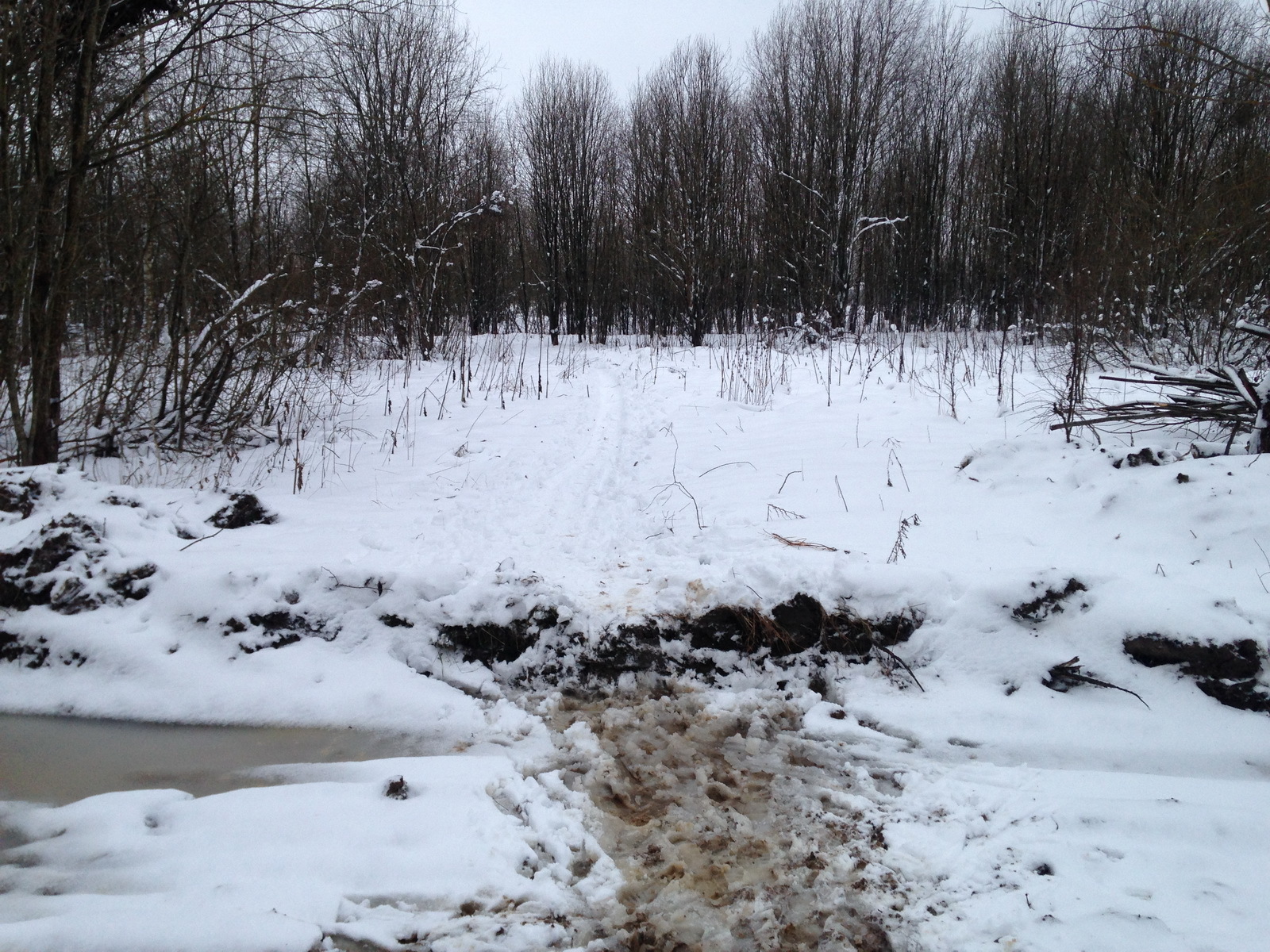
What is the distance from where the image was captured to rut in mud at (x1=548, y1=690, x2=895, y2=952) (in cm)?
200

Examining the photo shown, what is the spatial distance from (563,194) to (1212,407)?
19441 mm

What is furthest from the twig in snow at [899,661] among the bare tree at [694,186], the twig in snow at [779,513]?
the bare tree at [694,186]

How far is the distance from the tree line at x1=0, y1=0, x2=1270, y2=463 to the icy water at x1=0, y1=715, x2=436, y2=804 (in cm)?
318

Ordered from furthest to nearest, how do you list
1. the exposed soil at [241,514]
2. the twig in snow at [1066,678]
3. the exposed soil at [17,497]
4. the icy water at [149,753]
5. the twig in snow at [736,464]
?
the twig in snow at [736,464]
the exposed soil at [241,514]
the exposed soil at [17,497]
the twig in snow at [1066,678]
the icy water at [149,753]

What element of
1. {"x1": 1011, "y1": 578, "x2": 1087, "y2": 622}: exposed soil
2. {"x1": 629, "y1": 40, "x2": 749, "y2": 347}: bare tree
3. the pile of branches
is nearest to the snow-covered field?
{"x1": 1011, "y1": 578, "x2": 1087, "y2": 622}: exposed soil

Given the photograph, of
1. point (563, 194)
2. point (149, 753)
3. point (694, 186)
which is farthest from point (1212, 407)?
point (563, 194)

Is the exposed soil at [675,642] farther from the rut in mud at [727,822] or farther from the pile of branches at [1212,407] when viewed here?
the pile of branches at [1212,407]

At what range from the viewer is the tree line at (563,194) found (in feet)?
16.9

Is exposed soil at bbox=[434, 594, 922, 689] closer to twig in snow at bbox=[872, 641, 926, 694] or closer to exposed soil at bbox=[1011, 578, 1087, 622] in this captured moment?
twig in snow at bbox=[872, 641, 926, 694]

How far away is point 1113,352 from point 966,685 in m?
7.56

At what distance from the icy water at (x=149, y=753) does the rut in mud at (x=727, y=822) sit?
92 centimetres

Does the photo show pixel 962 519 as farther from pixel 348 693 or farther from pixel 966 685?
pixel 348 693

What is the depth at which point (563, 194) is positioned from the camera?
2102cm

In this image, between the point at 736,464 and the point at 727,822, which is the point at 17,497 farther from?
the point at 736,464
